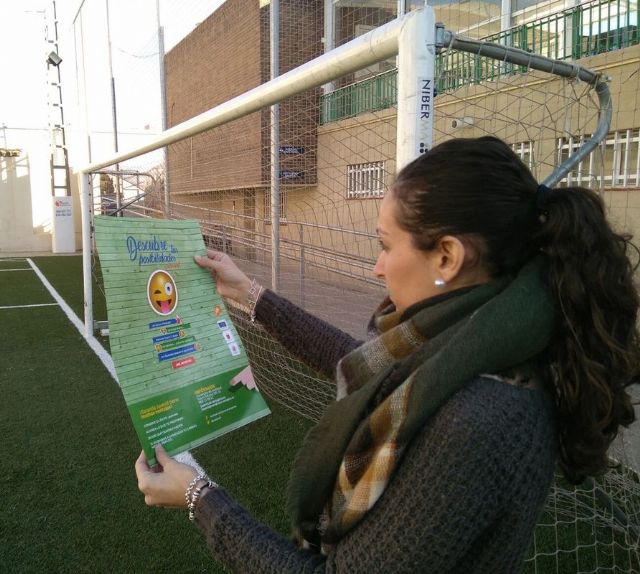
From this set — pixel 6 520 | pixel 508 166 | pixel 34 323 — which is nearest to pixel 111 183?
pixel 34 323

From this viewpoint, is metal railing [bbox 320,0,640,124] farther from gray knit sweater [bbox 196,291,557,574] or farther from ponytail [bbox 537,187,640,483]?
gray knit sweater [bbox 196,291,557,574]

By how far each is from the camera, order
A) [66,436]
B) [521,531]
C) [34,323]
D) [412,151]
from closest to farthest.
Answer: [521,531]
[412,151]
[66,436]
[34,323]

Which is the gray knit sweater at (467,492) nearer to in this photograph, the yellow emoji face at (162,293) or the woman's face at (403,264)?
the woman's face at (403,264)

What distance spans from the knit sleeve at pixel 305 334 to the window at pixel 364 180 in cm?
147

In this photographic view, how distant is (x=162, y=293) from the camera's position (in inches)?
58.0

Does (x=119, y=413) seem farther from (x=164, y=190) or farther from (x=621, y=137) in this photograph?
(x=621, y=137)

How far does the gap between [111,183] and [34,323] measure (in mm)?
2453

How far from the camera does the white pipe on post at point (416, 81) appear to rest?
1.32 m

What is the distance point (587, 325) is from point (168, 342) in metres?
0.99

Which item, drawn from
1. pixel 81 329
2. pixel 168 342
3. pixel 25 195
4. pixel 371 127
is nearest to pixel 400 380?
pixel 168 342

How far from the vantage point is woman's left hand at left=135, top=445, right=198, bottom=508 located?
1.12 m

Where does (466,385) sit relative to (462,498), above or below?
above

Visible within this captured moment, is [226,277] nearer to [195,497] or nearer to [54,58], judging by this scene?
[195,497]

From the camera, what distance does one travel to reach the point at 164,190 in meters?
6.63
